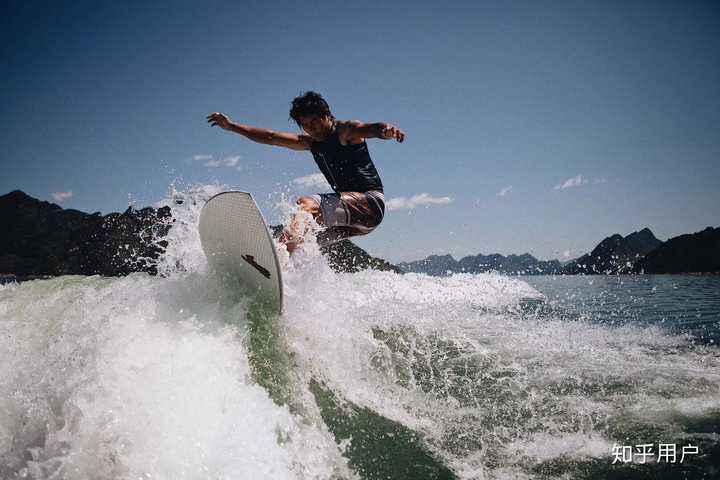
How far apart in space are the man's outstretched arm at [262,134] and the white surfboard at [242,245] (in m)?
1.51

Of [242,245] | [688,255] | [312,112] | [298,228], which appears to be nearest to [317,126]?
[312,112]

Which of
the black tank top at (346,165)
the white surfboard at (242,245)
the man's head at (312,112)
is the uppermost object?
the man's head at (312,112)

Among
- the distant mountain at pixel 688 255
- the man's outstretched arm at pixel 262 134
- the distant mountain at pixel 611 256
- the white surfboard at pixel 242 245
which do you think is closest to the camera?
the white surfboard at pixel 242 245

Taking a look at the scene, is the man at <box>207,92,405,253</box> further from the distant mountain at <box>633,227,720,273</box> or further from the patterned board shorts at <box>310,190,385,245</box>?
the distant mountain at <box>633,227,720,273</box>

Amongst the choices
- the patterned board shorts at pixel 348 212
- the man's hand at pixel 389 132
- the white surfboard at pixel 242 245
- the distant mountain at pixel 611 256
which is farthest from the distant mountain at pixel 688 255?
the white surfboard at pixel 242 245

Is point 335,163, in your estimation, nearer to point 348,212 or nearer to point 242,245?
point 348,212

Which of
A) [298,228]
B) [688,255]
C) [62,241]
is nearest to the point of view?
[298,228]

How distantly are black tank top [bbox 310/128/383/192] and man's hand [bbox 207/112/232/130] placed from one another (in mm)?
1300

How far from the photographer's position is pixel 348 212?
173 inches

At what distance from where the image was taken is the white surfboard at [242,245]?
342cm

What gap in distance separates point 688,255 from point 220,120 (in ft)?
298

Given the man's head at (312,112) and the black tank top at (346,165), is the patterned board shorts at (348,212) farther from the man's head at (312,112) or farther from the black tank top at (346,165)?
the man's head at (312,112)

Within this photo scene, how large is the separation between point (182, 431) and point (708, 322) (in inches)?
438

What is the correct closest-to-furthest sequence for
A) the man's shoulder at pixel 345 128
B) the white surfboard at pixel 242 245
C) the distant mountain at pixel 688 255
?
the white surfboard at pixel 242 245 < the man's shoulder at pixel 345 128 < the distant mountain at pixel 688 255
